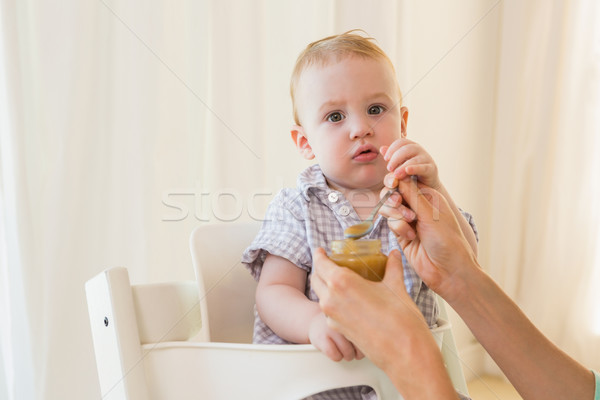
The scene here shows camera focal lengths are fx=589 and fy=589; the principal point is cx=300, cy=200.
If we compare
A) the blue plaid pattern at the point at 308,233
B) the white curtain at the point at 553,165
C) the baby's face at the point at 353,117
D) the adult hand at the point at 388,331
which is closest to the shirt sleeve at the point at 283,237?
the blue plaid pattern at the point at 308,233

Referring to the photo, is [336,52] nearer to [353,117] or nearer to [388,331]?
[353,117]

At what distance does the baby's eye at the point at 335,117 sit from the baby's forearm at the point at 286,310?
0.34m

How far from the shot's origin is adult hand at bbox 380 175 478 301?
0.94 meters

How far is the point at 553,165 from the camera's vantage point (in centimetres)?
265

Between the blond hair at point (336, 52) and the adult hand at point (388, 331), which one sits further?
the blond hair at point (336, 52)

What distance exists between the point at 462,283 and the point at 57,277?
0.90 metres

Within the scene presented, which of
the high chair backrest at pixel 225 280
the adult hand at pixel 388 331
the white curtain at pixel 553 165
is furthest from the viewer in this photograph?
the white curtain at pixel 553 165

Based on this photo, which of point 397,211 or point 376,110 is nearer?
point 397,211

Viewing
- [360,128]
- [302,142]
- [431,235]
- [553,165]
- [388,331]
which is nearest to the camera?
[388,331]

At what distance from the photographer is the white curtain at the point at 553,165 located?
2605 mm

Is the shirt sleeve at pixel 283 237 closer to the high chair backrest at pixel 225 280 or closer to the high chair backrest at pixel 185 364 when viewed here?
the high chair backrest at pixel 225 280

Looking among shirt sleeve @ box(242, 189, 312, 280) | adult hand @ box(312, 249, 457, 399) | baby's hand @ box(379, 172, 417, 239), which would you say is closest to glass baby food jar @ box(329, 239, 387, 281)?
adult hand @ box(312, 249, 457, 399)

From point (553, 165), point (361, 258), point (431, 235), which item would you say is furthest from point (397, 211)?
point (553, 165)

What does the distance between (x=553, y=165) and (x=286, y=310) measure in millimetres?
2056
